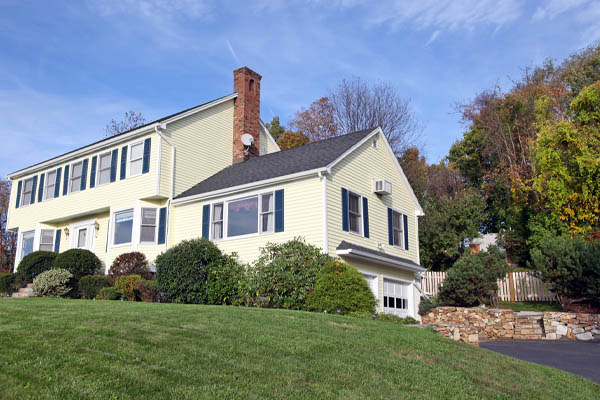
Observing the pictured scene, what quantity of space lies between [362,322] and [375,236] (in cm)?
749

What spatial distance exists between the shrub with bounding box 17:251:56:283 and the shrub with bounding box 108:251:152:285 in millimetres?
3454

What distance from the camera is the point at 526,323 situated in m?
15.3

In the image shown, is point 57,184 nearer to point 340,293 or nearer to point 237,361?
point 340,293

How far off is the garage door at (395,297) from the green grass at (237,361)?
26.0 ft

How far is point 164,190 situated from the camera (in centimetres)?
1903

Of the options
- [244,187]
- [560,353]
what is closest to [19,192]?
[244,187]

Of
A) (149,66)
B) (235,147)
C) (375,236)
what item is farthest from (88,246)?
(375,236)

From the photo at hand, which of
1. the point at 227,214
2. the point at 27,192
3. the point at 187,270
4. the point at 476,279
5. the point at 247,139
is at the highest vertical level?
the point at 247,139

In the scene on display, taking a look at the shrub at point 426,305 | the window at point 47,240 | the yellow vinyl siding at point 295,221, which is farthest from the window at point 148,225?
the shrub at point 426,305

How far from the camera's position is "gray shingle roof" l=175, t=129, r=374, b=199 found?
54.4 feet

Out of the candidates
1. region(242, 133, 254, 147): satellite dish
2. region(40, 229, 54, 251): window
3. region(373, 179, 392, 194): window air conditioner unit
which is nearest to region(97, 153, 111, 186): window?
region(40, 229, 54, 251): window

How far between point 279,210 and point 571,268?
29.7 ft

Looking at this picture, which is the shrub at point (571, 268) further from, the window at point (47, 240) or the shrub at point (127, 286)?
the window at point (47, 240)

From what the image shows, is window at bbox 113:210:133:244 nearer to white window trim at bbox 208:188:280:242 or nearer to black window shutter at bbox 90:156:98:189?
black window shutter at bbox 90:156:98:189
